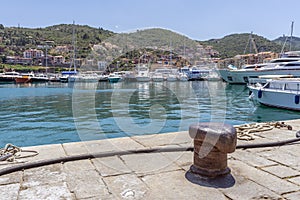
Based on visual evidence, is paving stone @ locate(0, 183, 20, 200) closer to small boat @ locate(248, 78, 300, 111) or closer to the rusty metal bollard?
the rusty metal bollard

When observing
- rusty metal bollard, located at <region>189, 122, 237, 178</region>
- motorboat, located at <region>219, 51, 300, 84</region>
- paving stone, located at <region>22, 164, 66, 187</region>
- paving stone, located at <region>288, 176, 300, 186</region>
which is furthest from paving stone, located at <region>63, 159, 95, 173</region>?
motorboat, located at <region>219, 51, 300, 84</region>

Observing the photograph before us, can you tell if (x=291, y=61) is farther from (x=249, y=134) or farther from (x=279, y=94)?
(x=249, y=134)

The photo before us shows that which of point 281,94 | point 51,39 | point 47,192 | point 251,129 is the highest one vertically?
point 51,39

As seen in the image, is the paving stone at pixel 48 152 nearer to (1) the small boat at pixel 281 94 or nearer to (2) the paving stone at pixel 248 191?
(2) the paving stone at pixel 248 191

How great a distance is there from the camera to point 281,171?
12.4ft

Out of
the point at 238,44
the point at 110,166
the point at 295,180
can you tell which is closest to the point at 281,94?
the point at 295,180

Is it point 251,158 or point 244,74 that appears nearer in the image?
point 251,158

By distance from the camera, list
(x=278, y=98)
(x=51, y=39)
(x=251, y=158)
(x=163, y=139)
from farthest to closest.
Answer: (x=51, y=39)
(x=278, y=98)
(x=163, y=139)
(x=251, y=158)

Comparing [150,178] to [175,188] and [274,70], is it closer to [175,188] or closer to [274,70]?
[175,188]

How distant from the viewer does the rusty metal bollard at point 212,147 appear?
3.36m

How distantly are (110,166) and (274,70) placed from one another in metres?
44.2

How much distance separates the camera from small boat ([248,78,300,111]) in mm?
18656

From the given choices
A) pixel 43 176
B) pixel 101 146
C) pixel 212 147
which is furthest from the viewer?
pixel 101 146

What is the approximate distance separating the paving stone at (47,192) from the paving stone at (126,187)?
47 centimetres
